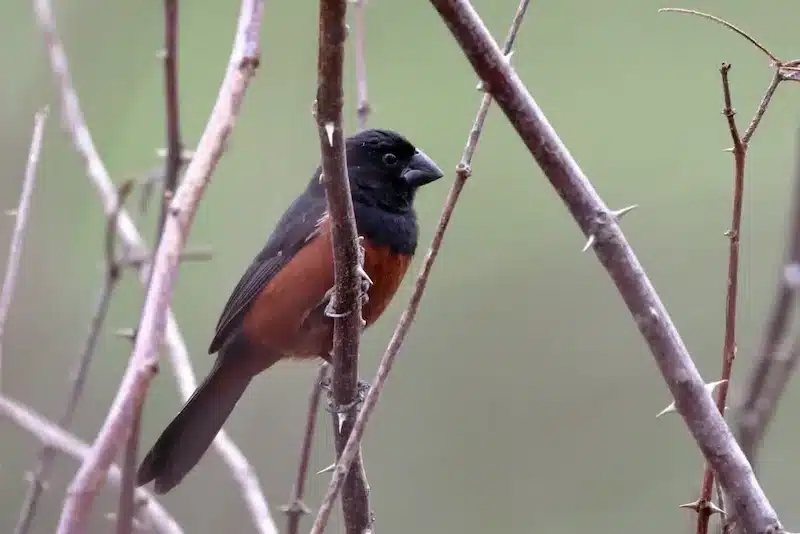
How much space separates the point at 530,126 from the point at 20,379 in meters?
2.73

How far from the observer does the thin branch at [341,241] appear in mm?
1043

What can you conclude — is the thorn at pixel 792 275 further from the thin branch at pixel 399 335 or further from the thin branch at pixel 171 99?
the thin branch at pixel 171 99

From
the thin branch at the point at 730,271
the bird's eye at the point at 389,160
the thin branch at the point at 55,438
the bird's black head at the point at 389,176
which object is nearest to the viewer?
the thin branch at the point at 730,271

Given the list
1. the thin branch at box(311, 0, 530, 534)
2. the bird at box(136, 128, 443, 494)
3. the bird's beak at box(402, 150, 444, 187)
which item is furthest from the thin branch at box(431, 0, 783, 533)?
the bird's beak at box(402, 150, 444, 187)

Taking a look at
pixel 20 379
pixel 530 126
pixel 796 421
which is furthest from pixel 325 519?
pixel 796 421

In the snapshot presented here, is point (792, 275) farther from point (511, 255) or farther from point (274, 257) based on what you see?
point (511, 255)

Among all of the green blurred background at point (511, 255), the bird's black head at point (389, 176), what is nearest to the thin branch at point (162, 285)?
the bird's black head at point (389, 176)

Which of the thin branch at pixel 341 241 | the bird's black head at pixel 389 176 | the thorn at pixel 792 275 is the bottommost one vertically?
the thorn at pixel 792 275

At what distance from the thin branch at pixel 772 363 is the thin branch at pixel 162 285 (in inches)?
31.5

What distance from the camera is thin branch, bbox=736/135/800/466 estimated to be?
4.59 feet

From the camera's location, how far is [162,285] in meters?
1.08

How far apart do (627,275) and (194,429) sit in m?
1.71

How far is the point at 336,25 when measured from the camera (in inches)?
39.7

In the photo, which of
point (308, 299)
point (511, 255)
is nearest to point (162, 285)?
point (308, 299)
